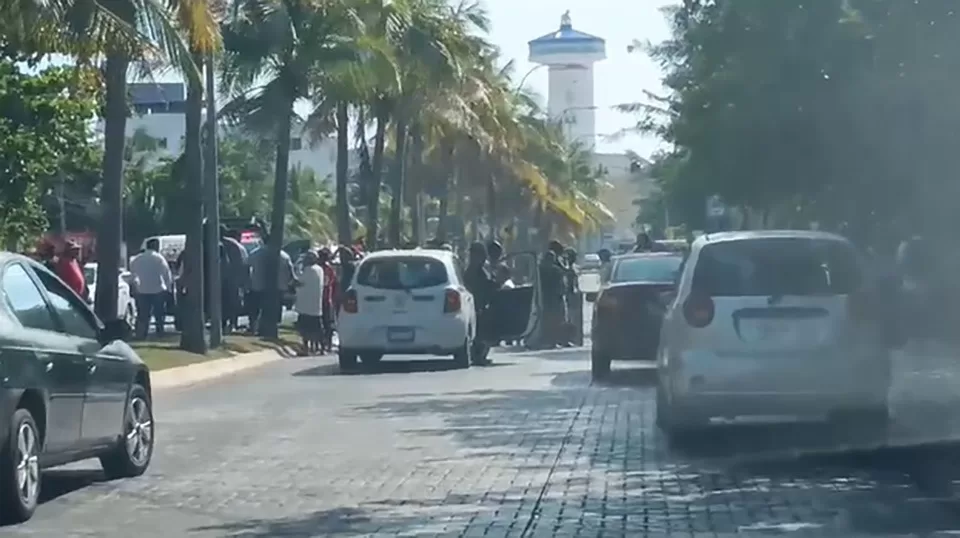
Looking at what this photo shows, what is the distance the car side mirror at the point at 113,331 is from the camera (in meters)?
13.8

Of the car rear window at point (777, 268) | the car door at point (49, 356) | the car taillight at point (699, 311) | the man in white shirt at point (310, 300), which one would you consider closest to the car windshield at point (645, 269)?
the man in white shirt at point (310, 300)

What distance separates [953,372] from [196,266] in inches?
463

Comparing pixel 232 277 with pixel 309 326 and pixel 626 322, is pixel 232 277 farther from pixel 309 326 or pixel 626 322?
pixel 626 322

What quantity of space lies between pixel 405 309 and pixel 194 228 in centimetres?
447

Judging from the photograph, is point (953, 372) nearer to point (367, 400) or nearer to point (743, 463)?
point (367, 400)

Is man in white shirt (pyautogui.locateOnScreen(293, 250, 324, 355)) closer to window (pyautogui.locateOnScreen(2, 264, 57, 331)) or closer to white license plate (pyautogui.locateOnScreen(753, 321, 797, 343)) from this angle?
white license plate (pyautogui.locateOnScreen(753, 321, 797, 343))

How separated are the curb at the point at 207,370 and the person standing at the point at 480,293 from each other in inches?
136

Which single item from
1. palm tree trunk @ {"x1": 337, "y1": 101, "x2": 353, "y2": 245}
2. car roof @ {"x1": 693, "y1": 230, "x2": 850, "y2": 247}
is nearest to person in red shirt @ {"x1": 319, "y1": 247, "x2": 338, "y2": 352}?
palm tree trunk @ {"x1": 337, "y1": 101, "x2": 353, "y2": 245}

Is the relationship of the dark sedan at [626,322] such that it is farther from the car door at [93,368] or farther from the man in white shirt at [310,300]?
the car door at [93,368]

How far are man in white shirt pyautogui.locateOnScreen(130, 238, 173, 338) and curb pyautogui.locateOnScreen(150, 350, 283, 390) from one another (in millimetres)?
2139

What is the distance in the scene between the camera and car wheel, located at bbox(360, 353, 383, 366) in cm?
2823

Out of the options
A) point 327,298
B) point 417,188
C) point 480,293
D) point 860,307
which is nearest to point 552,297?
point 480,293

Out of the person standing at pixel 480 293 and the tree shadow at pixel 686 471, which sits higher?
the person standing at pixel 480 293

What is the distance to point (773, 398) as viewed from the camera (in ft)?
50.4
